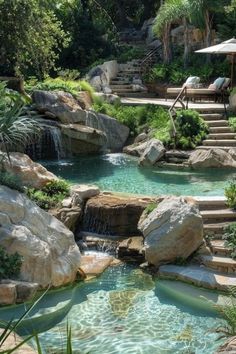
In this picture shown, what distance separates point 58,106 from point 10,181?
7559mm

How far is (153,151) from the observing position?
627 inches

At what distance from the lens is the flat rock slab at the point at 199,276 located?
8.66 m

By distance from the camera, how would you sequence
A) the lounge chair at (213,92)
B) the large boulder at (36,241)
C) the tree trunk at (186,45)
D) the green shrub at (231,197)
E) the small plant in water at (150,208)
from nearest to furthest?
the large boulder at (36,241)
the small plant in water at (150,208)
the green shrub at (231,197)
the lounge chair at (213,92)
the tree trunk at (186,45)

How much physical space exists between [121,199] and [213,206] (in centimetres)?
173

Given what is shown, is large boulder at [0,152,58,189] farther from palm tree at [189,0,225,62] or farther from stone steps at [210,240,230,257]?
palm tree at [189,0,225,62]

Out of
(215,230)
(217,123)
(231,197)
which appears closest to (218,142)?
(217,123)

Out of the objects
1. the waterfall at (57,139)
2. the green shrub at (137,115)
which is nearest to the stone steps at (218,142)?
the green shrub at (137,115)

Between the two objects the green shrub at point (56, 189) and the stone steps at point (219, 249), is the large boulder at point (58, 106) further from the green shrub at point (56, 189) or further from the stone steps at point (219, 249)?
the stone steps at point (219, 249)

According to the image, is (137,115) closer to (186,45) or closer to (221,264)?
(186,45)

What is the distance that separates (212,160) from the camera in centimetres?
1537

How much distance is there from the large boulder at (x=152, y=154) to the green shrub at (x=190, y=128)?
2.74 feet

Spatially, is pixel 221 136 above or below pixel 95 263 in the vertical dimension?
above

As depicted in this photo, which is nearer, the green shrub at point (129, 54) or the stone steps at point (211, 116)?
the stone steps at point (211, 116)

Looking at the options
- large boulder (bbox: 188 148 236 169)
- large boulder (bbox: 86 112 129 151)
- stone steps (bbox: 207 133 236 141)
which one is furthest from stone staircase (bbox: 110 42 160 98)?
large boulder (bbox: 188 148 236 169)
